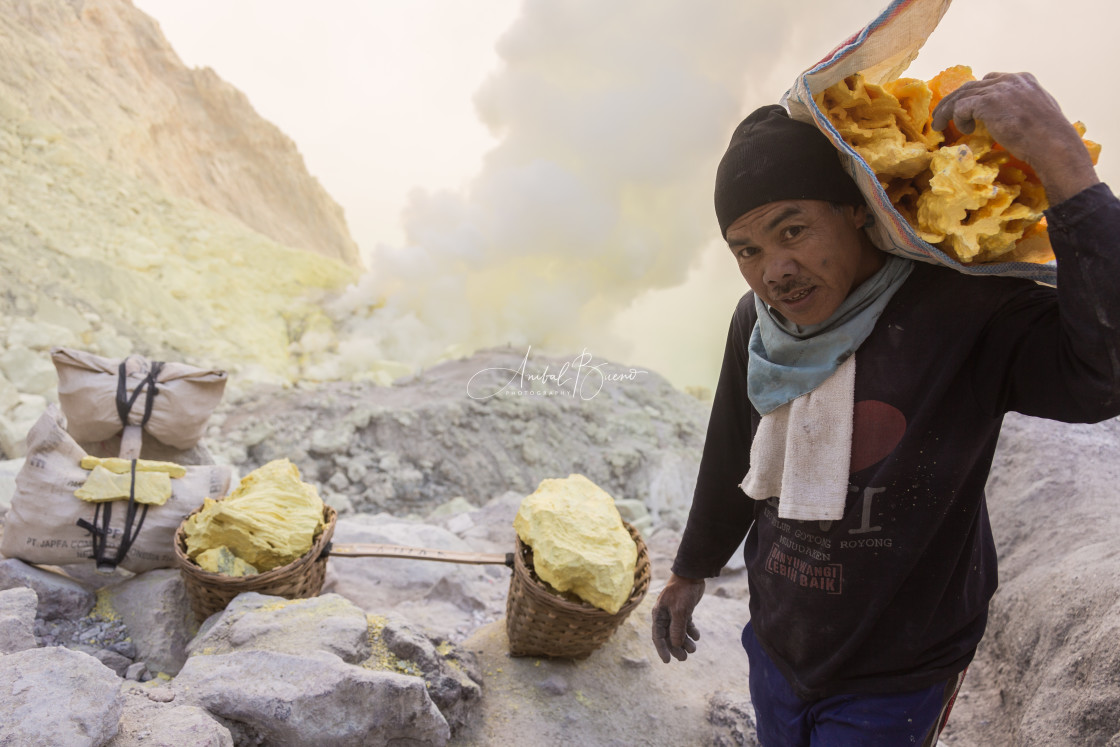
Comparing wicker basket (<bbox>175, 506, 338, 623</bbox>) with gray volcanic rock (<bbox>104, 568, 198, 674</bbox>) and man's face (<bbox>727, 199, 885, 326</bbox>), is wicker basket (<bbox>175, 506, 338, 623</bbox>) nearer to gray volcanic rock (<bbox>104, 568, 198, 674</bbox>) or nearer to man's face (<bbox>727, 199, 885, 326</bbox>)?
gray volcanic rock (<bbox>104, 568, 198, 674</bbox>)

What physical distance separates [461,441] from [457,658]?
4687 millimetres

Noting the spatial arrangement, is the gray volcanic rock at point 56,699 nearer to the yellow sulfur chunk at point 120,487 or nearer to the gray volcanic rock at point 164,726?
the gray volcanic rock at point 164,726

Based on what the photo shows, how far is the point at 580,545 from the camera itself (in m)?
2.26

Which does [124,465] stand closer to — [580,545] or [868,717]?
[580,545]

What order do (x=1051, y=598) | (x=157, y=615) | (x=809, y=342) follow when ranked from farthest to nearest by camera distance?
(x=157, y=615), (x=1051, y=598), (x=809, y=342)

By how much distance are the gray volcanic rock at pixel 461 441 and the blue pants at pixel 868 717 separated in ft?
15.6

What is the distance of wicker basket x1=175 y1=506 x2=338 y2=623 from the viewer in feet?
7.38

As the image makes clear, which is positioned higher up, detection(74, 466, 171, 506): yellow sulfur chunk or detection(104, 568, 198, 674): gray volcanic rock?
detection(74, 466, 171, 506): yellow sulfur chunk

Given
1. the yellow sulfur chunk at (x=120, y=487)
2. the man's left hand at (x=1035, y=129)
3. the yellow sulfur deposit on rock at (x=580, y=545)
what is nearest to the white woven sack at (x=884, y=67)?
the man's left hand at (x=1035, y=129)

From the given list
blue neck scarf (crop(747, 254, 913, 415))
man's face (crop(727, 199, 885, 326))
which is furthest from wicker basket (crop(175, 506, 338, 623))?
man's face (crop(727, 199, 885, 326))

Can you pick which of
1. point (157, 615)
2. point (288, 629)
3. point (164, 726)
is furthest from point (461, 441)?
point (164, 726)

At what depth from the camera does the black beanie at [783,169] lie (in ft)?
3.86

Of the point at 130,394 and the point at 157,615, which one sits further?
the point at 130,394

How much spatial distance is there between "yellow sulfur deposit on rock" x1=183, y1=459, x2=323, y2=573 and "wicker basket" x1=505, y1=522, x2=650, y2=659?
2.90ft
